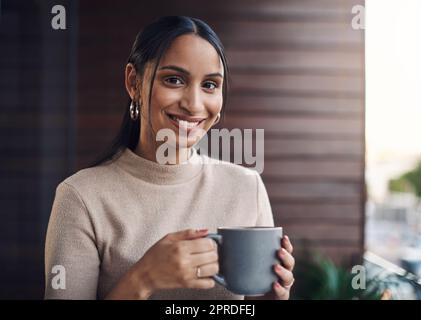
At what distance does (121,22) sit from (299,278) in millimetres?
1029

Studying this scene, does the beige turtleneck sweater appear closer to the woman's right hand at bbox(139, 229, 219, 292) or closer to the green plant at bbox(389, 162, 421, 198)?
the woman's right hand at bbox(139, 229, 219, 292)

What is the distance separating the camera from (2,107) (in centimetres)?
161

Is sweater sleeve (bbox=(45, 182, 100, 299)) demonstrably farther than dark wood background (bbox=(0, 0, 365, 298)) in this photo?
No

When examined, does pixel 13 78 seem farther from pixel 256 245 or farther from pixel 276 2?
pixel 256 245

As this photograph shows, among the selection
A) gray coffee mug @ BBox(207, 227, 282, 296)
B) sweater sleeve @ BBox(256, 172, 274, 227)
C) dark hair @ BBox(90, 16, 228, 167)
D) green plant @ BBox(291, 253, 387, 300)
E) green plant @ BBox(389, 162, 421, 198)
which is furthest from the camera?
green plant @ BBox(389, 162, 421, 198)

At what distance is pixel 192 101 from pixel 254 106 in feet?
4.18

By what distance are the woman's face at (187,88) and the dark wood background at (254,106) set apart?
0.97m

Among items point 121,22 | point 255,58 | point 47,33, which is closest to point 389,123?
point 255,58

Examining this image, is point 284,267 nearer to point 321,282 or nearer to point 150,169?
point 150,169

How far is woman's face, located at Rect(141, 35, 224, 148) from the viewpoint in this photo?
610mm

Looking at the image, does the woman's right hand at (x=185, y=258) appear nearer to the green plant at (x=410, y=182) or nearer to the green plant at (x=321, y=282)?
the green plant at (x=321, y=282)

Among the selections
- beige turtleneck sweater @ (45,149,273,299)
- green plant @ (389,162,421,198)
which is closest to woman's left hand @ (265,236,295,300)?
beige turtleneck sweater @ (45,149,273,299)

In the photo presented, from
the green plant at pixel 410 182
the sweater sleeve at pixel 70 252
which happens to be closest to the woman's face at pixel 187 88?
the sweater sleeve at pixel 70 252

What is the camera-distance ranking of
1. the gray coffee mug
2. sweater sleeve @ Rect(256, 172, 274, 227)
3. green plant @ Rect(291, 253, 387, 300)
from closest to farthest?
the gray coffee mug < sweater sleeve @ Rect(256, 172, 274, 227) < green plant @ Rect(291, 253, 387, 300)
